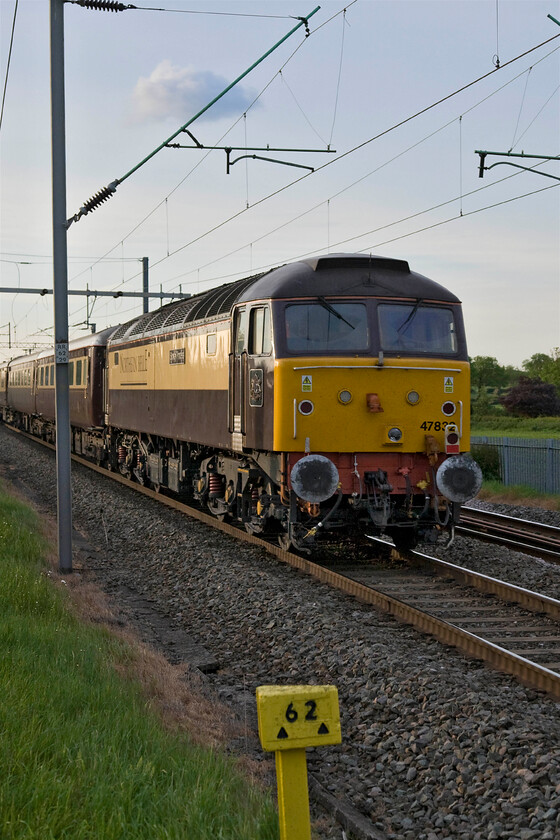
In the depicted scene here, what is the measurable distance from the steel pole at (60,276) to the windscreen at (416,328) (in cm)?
394

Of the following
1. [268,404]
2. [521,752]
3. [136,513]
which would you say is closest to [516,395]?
[136,513]

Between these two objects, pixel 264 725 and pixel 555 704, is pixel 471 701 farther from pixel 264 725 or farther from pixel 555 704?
pixel 264 725

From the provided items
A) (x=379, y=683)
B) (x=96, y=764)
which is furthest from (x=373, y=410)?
(x=96, y=764)

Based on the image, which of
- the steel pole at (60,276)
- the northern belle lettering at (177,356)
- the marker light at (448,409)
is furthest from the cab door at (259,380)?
the northern belle lettering at (177,356)

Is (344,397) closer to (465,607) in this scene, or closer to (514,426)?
(465,607)

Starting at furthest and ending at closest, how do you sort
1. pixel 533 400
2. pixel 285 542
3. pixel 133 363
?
pixel 533 400
pixel 133 363
pixel 285 542

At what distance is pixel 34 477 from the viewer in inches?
923

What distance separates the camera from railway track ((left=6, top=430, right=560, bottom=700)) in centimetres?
731

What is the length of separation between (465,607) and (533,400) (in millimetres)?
62381

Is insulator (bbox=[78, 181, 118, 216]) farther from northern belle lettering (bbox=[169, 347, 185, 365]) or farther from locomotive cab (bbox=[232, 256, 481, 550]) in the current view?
northern belle lettering (bbox=[169, 347, 185, 365])

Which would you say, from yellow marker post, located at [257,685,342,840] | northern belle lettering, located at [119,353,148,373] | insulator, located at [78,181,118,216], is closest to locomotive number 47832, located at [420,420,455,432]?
insulator, located at [78,181,118,216]

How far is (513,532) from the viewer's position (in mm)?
13820

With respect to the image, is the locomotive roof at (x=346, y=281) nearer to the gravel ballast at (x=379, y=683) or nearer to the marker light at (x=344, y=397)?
the marker light at (x=344, y=397)

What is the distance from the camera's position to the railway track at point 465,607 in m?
7.31
